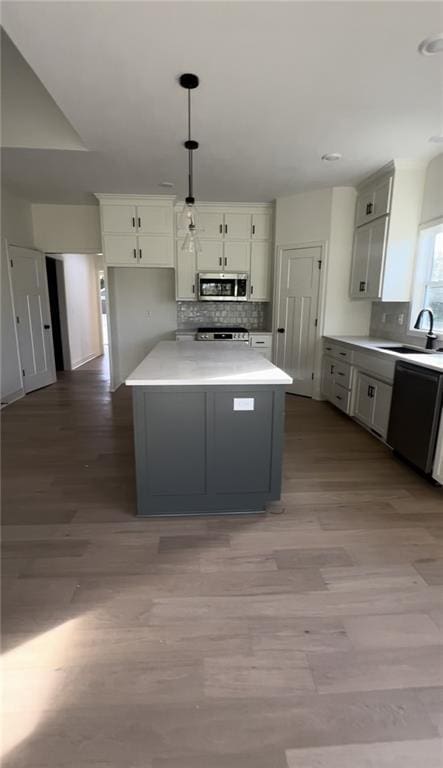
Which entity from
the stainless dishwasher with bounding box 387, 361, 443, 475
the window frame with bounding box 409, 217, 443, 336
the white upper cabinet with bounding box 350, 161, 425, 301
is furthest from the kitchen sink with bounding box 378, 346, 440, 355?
the white upper cabinet with bounding box 350, 161, 425, 301

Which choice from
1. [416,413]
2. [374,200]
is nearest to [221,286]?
[374,200]

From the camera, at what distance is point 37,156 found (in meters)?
3.46

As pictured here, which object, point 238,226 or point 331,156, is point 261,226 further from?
point 331,156

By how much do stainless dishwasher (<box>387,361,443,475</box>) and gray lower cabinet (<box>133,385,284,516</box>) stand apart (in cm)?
122

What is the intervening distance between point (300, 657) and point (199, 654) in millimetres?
393

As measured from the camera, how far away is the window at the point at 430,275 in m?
3.58

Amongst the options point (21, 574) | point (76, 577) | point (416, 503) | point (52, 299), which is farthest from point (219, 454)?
point (52, 299)

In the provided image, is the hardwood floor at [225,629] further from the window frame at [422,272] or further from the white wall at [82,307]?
the white wall at [82,307]

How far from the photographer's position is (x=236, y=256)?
17.4 feet

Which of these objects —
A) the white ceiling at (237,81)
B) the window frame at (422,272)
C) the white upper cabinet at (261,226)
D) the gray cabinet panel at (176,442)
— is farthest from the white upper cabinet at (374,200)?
the gray cabinet panel at (176,442)

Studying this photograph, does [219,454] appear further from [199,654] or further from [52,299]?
[52,299]

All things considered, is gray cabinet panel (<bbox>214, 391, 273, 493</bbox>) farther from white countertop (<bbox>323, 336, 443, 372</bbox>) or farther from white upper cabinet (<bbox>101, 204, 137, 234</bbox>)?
white upper cabinet (<bbox>101, 204, 137, 234</bbox>)

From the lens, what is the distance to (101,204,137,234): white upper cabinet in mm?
4859

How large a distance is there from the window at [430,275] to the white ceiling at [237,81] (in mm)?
765
